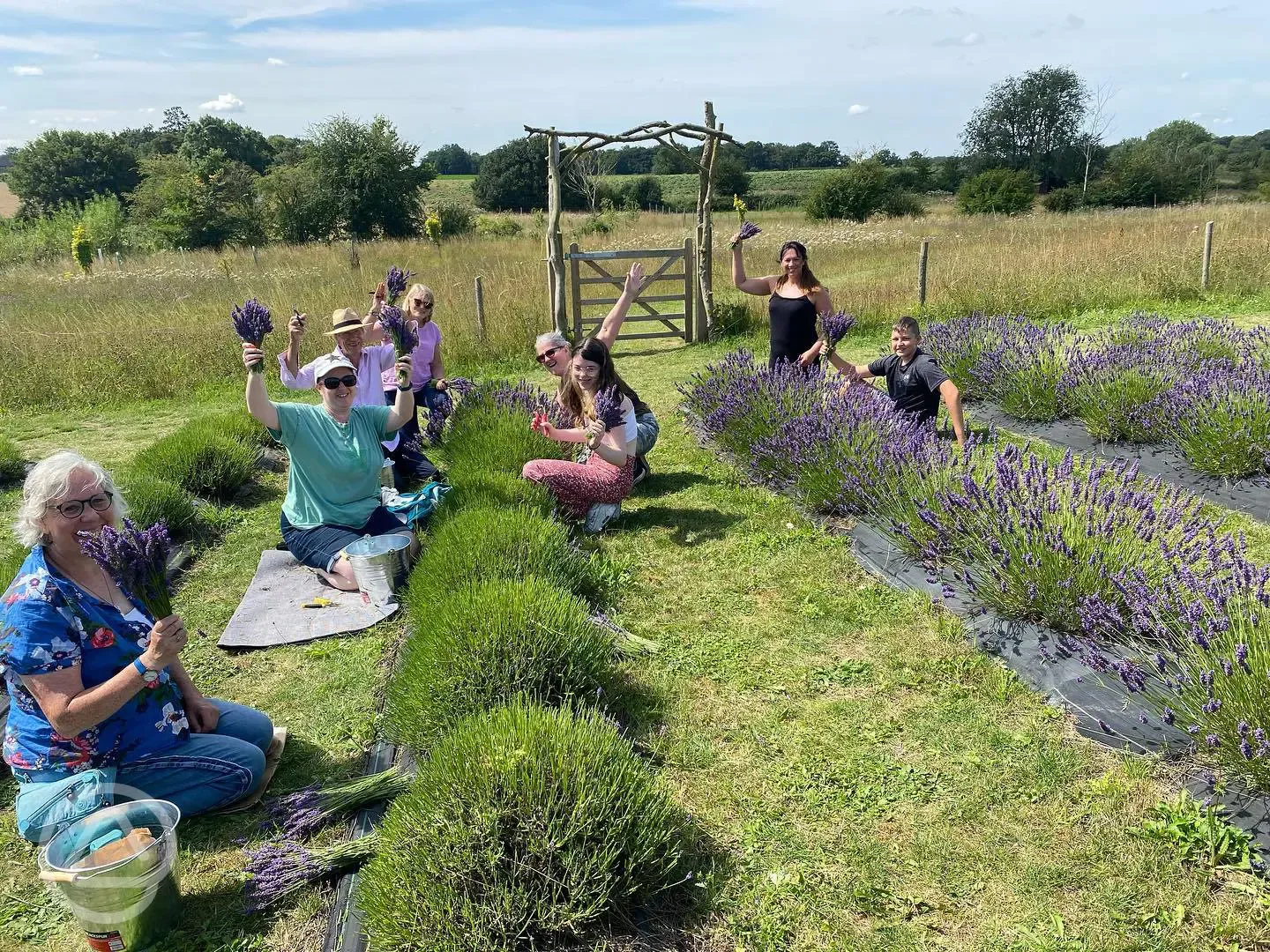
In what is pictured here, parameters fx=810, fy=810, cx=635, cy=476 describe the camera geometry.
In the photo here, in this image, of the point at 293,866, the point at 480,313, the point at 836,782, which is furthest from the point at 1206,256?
the point at 293,866

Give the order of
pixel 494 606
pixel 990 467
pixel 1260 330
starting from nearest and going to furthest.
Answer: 1. pixel 494 606
2. pixel 990 467
3. pixel 1260 330

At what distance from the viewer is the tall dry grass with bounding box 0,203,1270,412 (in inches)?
401

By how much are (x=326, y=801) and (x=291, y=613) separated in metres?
1.80

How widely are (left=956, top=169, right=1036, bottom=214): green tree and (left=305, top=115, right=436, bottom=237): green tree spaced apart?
919 inches

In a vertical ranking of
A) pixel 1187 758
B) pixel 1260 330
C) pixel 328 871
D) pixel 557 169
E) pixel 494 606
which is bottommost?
pixel 328 871

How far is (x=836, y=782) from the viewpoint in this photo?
275 centimetres

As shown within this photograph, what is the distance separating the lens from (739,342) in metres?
11.5

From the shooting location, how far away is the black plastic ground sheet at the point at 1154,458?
4.83 m

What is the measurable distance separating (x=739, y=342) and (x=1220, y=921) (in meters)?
9.92

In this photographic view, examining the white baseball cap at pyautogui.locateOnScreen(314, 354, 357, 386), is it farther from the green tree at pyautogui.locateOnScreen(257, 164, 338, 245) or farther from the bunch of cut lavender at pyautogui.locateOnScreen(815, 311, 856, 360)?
the green tree at pyautogui.locateOnScreen(257, 164, 338, 245)

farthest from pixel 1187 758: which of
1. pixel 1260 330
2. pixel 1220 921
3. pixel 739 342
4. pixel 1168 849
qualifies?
pixel 739 342

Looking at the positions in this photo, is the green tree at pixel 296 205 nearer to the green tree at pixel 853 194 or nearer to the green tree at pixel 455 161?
the green tree at pixel 853 194

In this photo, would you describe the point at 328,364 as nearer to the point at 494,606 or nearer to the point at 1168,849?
the point at 494,606

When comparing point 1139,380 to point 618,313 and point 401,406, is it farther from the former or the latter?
point 401,406
